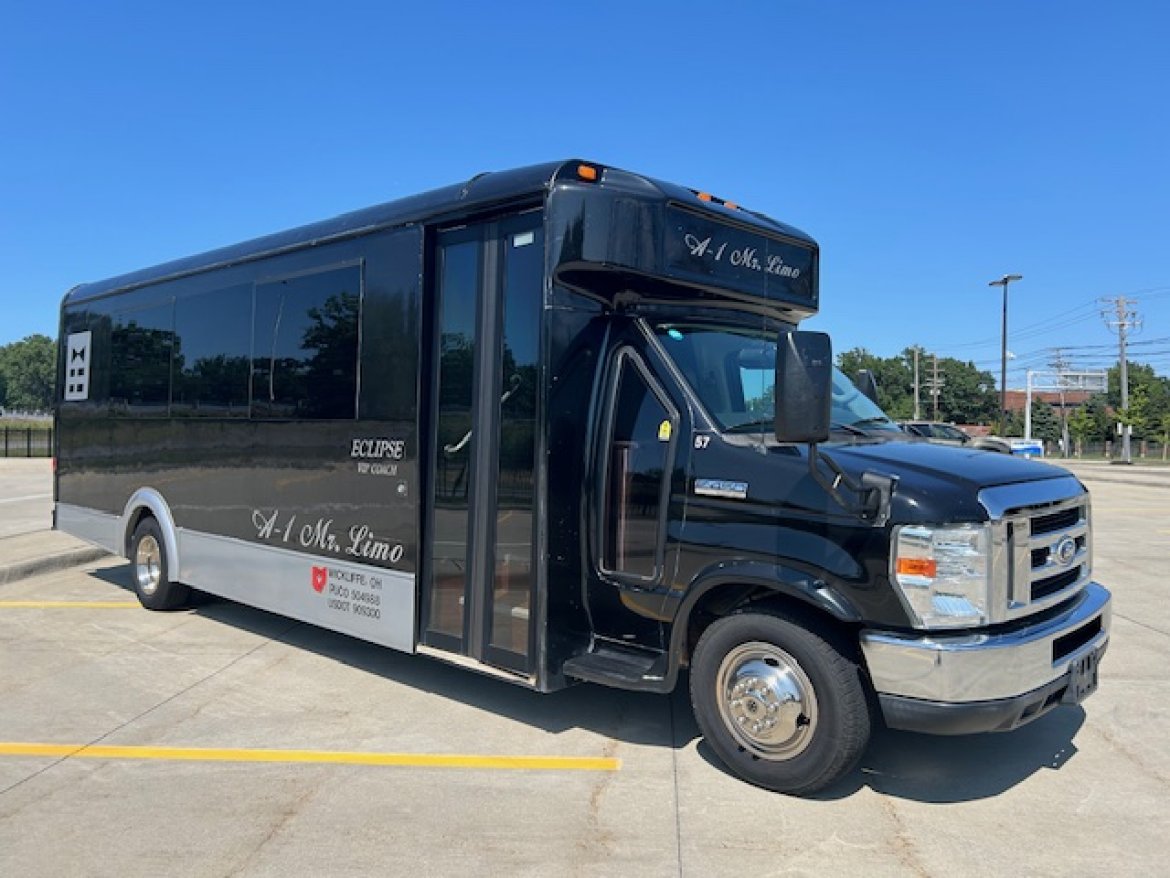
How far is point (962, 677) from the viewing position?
365cm

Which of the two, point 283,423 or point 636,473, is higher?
point 283,423

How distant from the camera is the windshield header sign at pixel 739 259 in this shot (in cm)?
479

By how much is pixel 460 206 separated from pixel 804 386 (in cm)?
244

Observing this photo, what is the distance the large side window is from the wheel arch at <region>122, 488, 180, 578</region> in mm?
4787

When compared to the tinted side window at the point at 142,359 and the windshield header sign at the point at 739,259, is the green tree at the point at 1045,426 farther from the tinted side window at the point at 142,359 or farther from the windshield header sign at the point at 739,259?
the tinted side window at the point at 142,359

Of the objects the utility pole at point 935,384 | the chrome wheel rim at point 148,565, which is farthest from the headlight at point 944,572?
the utility pole at point 935,384

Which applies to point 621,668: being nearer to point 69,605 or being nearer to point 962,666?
point 962,666

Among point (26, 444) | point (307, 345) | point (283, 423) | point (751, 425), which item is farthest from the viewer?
point (26, 444)

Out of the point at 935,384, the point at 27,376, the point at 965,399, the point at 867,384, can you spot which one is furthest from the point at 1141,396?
the point at 27,376

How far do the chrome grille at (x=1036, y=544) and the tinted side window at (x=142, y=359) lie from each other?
22.4 ft

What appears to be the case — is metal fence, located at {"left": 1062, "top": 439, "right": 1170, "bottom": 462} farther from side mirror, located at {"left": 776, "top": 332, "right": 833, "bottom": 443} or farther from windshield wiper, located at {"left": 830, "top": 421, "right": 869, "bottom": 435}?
side mirror, located at {"left": 776, "top": 332, "right": 833, "bottom": 443}

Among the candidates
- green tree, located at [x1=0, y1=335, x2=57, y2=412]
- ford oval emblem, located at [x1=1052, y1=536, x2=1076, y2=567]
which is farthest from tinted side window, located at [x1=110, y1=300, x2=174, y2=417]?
green tree, located at [x1=0, y1=335, x2=57, y2=412]

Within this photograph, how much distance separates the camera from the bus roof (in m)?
4.66

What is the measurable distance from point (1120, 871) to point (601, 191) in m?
3.84
